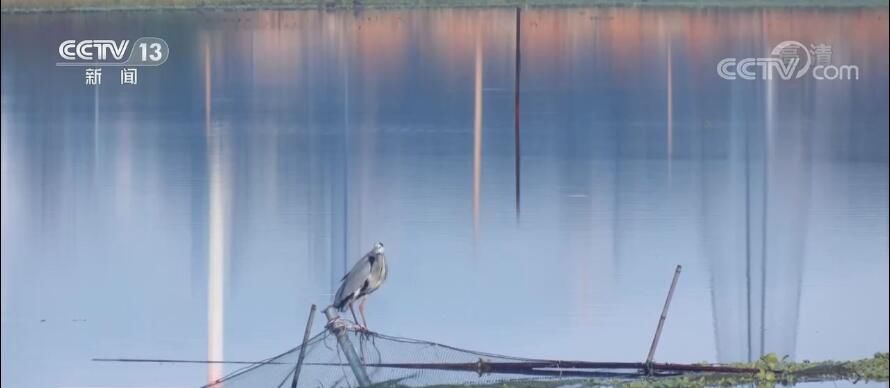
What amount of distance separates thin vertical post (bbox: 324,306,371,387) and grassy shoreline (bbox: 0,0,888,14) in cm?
1315

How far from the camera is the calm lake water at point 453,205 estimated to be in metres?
5.07

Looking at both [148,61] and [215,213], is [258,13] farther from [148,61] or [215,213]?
[215,213]

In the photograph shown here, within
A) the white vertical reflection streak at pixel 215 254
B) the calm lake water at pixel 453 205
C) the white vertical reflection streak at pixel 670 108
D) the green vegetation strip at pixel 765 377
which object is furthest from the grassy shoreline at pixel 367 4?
the green vegetation strip at pixel 765 377

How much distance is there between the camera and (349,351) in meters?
3.86

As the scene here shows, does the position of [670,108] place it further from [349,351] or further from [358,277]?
[349,351]

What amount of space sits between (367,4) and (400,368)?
44.5 ft

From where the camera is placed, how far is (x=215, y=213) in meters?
7.07

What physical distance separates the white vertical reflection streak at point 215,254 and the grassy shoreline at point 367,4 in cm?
703

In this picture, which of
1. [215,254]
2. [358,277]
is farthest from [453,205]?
[358,277]

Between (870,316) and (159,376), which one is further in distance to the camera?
(870,316)

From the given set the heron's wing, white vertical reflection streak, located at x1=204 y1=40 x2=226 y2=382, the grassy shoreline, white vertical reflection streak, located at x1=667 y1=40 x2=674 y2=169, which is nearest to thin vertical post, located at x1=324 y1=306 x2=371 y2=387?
the heron's wing

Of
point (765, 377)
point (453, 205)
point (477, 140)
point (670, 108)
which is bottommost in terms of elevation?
point (765, 377)

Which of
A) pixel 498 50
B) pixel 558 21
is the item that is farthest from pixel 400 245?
pixel 558 21

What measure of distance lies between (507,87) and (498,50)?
8.77 ft
